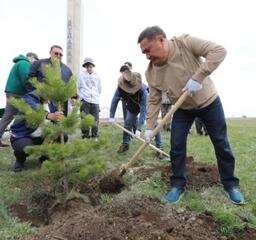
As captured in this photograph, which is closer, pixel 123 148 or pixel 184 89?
pixel 184 89

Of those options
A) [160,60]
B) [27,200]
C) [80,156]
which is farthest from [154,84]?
[27,200]

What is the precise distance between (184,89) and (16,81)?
433 centimetres

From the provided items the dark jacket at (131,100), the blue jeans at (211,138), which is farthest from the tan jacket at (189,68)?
the dark jacket at (131,100)

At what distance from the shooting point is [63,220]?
5.26 metres

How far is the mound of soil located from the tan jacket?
1.25m

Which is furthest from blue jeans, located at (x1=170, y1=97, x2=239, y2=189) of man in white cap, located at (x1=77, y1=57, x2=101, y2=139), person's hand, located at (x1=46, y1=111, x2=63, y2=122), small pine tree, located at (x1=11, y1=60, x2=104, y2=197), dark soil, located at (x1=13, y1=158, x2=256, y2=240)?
man in white cap, located at (x1=77, y1=57, x2=101, y2=139)

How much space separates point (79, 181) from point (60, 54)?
7.57 ft

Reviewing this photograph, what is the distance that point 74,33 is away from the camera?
13547mm

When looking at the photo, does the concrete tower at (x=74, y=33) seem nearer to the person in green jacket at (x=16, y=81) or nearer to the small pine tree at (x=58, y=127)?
the person in green jacket at (x=16, y=81)

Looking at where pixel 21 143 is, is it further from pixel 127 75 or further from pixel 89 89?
pixel 89 89

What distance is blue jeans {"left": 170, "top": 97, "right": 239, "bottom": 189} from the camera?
600 cm

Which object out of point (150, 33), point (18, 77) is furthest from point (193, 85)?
point (18, 77)

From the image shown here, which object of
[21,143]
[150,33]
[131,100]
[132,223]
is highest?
[150,33]

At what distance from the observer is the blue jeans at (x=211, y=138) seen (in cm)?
600
